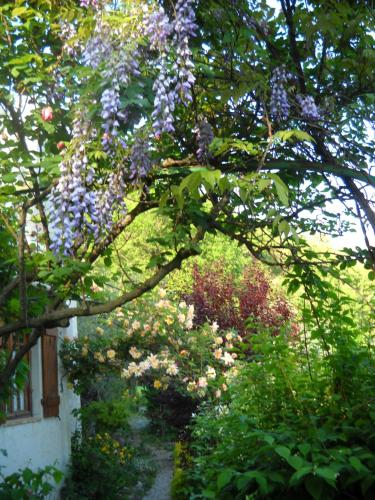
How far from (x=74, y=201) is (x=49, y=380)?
492 centimetres

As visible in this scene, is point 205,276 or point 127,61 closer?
point 127,61

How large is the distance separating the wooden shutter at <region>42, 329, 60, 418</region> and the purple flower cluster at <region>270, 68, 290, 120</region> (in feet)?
17.1

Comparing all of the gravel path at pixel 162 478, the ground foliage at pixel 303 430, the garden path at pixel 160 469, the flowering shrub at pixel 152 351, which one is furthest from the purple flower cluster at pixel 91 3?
the gravel path at pixel 162 478

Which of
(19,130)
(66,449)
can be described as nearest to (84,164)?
(19,130)

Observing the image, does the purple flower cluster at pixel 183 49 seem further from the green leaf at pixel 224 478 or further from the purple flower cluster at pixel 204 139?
the green leaf at pixel 224 478

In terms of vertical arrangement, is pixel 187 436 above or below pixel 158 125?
below

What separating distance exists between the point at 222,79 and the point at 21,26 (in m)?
1.31

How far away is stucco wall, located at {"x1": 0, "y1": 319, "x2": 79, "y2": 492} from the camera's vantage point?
260 inches

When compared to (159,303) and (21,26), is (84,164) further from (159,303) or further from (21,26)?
(159,303)

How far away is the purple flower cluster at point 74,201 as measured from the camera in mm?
3582

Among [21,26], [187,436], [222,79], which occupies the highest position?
[21,26]

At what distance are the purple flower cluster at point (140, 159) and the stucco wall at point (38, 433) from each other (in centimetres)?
293

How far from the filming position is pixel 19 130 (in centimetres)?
415

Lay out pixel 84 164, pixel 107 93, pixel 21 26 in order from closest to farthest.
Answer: pixel 107 93 → pixel 84 164 → pixel 21 26
